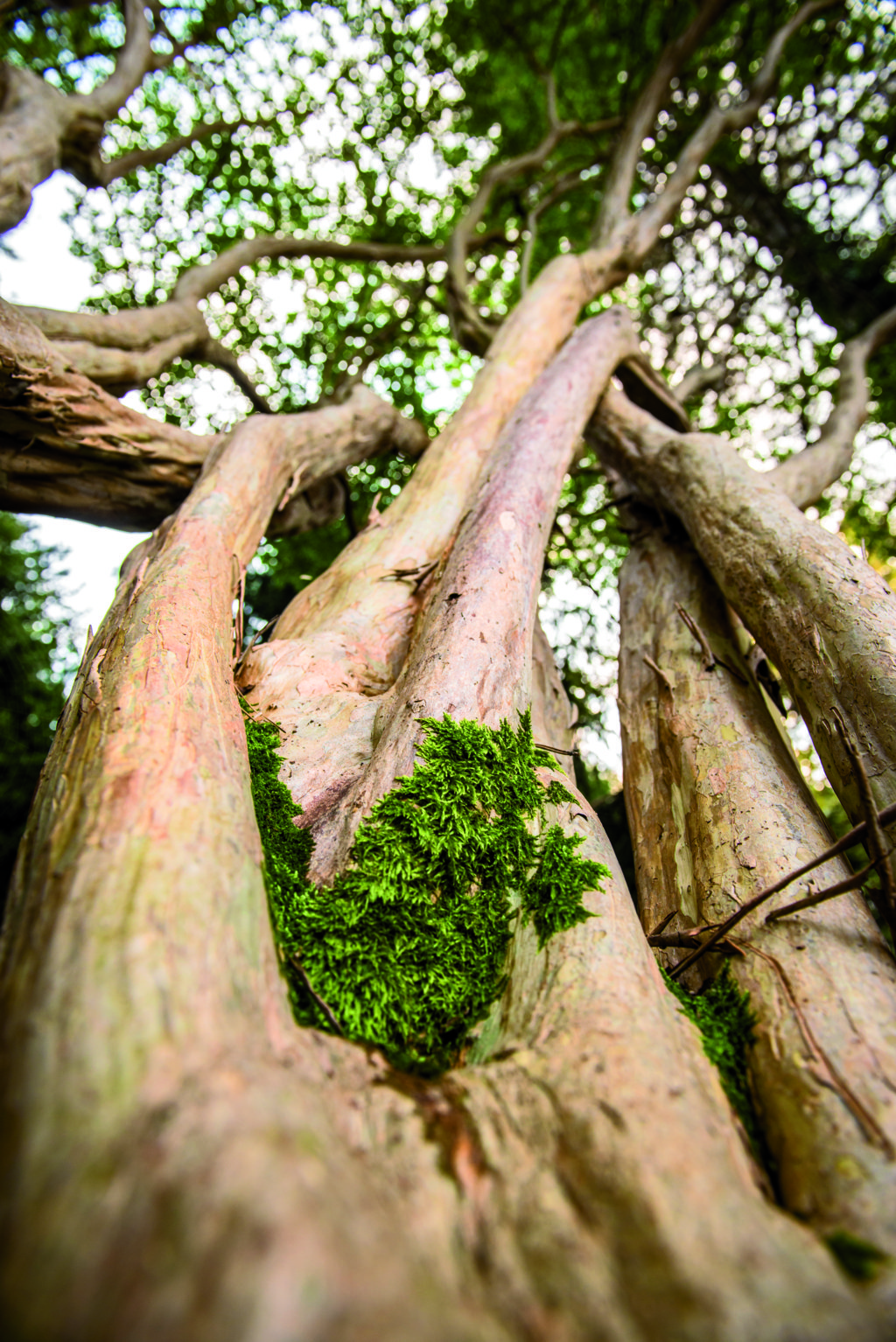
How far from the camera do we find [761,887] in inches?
80.8

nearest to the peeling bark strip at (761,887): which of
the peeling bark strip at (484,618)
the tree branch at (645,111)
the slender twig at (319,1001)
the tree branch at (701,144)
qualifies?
the peeling bark strip at (484,618)

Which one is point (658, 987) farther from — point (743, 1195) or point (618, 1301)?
point (618, 1301)

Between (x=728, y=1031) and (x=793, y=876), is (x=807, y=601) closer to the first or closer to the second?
(x=793, y=876)

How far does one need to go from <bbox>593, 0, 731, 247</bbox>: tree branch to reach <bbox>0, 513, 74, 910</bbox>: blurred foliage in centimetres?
805

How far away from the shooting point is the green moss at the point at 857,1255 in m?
0.99

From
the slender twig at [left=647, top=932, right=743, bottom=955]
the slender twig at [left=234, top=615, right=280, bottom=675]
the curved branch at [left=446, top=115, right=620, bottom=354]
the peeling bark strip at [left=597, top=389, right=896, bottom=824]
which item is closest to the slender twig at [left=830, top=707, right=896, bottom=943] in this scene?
the slender twig at [left=647, top=932, right=743, bottom=955]

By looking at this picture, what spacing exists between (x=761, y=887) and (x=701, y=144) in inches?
295

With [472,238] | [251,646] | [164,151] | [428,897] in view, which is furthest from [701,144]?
[428,897]

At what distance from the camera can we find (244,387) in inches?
247

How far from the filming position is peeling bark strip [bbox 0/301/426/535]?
10.0ft

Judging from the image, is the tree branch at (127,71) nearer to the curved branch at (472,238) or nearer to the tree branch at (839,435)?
the curved branch at (472,238)

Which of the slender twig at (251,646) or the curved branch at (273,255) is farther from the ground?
the curved branch at (273,255)

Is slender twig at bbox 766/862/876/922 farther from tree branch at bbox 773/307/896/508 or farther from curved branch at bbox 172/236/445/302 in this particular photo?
curved branch at bbox 172/236/445/302

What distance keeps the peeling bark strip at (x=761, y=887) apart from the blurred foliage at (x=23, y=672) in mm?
5912
